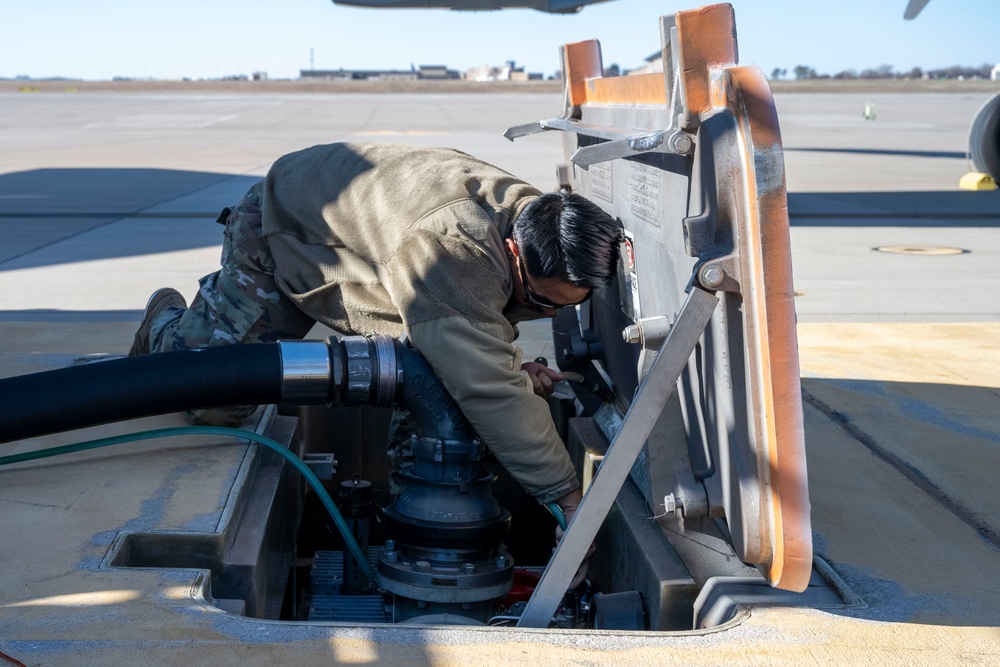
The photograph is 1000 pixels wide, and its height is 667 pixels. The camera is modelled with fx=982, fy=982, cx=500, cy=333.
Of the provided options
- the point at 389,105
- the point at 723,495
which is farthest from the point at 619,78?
the point at 389,105

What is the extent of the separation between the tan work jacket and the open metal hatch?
0.35 m

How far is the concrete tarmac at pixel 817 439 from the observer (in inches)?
73.1

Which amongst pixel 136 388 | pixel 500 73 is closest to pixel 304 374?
pixel 136 388

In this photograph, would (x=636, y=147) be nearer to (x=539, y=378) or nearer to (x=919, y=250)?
(x=539, y=378)

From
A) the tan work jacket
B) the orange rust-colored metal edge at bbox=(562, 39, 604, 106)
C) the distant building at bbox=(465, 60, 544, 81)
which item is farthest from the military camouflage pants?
the distant building at bbox=(465, 60, 544, 81)

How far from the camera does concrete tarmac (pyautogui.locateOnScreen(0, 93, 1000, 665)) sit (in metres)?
1.86

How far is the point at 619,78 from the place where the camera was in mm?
2770

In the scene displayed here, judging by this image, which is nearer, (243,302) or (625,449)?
(625,449)

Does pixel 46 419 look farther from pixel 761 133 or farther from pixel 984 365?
pixel 984 365

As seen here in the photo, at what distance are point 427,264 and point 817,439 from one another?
58.5 inches

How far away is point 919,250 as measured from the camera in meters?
7.84

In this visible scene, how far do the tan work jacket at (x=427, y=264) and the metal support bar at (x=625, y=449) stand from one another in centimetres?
41

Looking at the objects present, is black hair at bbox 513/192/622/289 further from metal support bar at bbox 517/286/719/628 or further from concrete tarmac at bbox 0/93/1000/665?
concrete tarmac at bbox 0/93/1000/665

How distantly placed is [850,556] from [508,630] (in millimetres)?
906
